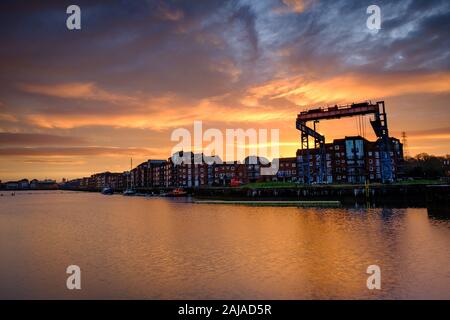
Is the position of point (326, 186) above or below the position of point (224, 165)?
below

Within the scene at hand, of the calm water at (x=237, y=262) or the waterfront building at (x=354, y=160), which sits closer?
the calm water at (x=237, y=262)

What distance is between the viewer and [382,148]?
70062mm

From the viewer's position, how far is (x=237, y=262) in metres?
21.3

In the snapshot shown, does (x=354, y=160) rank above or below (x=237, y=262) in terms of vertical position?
above

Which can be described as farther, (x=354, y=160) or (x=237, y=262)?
(x=354, y=160)

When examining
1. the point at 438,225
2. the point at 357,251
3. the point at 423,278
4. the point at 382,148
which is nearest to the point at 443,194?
the point at 438,225

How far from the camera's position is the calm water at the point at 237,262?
52.7 feet

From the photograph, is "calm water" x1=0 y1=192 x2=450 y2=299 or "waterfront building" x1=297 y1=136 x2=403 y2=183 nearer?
"calm water" x1=0 y1=192 x2=450 y2=299

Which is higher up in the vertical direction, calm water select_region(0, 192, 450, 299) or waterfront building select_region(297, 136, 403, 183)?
waterfront building select_region(297, 136, 403, 183)

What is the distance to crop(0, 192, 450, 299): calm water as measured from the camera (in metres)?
16.1

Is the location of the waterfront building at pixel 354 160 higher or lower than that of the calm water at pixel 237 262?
higher

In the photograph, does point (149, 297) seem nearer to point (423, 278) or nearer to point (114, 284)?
point (114, 284)
